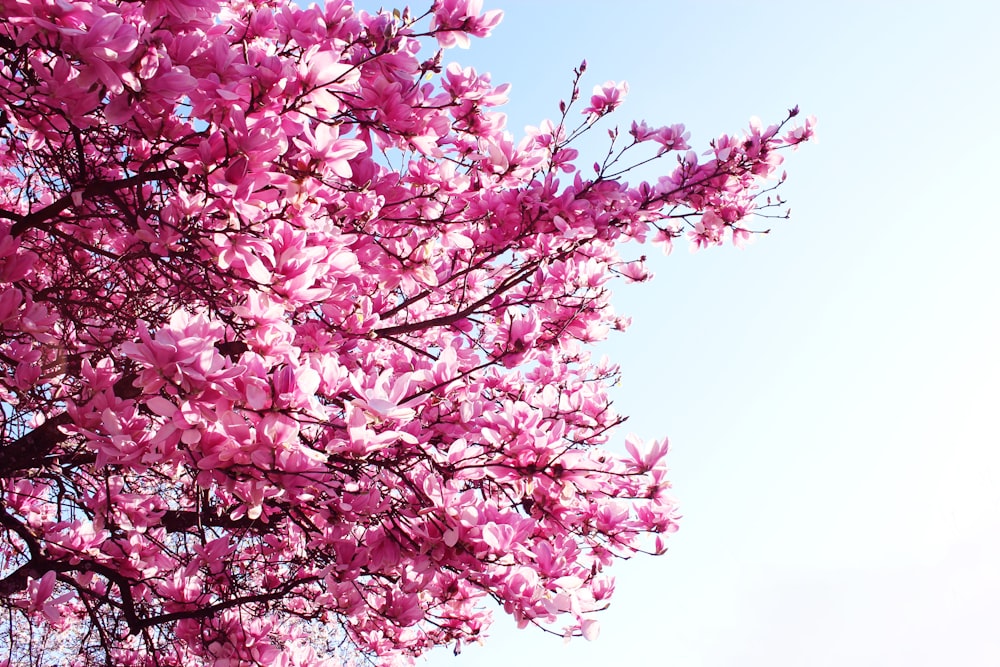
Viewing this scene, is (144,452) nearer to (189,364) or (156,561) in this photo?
(189,364)

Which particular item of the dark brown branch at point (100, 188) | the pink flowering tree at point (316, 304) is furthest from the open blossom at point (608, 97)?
the dark brown branch at point (100, 188)

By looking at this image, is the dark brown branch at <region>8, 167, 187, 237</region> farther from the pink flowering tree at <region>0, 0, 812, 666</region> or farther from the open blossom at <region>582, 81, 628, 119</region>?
the open blossom at <region>582, 81, 628, 119</region>

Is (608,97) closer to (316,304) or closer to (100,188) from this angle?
(316,304)

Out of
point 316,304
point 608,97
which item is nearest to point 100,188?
point 316,304

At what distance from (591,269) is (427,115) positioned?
1404 mm

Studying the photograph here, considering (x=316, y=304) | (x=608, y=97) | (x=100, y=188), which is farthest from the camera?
(x=608, y=97)

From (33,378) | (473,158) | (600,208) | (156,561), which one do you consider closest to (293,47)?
(473,158)

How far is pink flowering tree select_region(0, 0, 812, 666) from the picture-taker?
1878 mm

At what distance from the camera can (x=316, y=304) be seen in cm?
274

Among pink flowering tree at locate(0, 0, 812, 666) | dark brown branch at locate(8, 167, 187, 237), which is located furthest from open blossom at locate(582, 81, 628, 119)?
dark brown branch at locate(8, 167, 187, 237)

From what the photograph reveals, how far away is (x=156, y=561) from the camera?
127 inches

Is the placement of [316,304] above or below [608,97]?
below

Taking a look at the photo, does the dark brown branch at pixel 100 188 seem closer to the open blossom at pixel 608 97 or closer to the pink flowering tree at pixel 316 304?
the pink flowering tree at pixel 316 304

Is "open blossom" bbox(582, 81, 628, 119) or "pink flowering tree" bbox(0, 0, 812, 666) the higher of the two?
"open blossom" bbox(582, 81, 628, 119)
